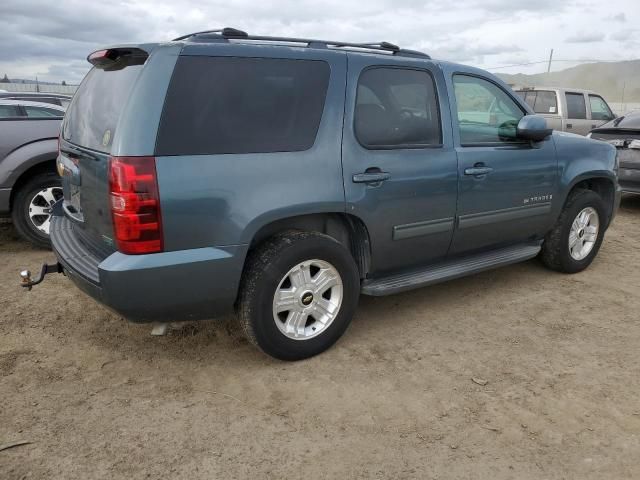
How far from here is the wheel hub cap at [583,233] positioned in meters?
4.73

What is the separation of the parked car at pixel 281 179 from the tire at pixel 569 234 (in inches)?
24.9

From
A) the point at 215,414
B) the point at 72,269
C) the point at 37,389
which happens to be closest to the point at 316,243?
the point at 215,414

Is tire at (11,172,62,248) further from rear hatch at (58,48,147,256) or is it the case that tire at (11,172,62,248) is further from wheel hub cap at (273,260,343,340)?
wheel hub cap at (273,260,343,340)

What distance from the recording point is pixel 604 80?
94062mm

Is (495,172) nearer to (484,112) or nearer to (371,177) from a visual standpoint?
(484,112)

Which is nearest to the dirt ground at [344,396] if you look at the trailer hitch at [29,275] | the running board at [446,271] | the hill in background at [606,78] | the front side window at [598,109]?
the running board at [446,271]

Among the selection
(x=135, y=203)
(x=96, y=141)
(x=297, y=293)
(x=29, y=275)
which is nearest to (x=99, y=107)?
(x=96, y=141)

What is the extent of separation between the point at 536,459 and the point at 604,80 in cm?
10782

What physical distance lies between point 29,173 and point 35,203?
29 cm

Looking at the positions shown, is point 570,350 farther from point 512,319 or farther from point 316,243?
point 316,243

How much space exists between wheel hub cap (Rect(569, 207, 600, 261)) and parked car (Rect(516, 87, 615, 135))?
6.15m

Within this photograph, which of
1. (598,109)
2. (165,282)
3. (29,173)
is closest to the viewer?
(165,282)

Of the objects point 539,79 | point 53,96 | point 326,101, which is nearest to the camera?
point 326,101

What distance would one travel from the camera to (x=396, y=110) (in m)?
3.46
